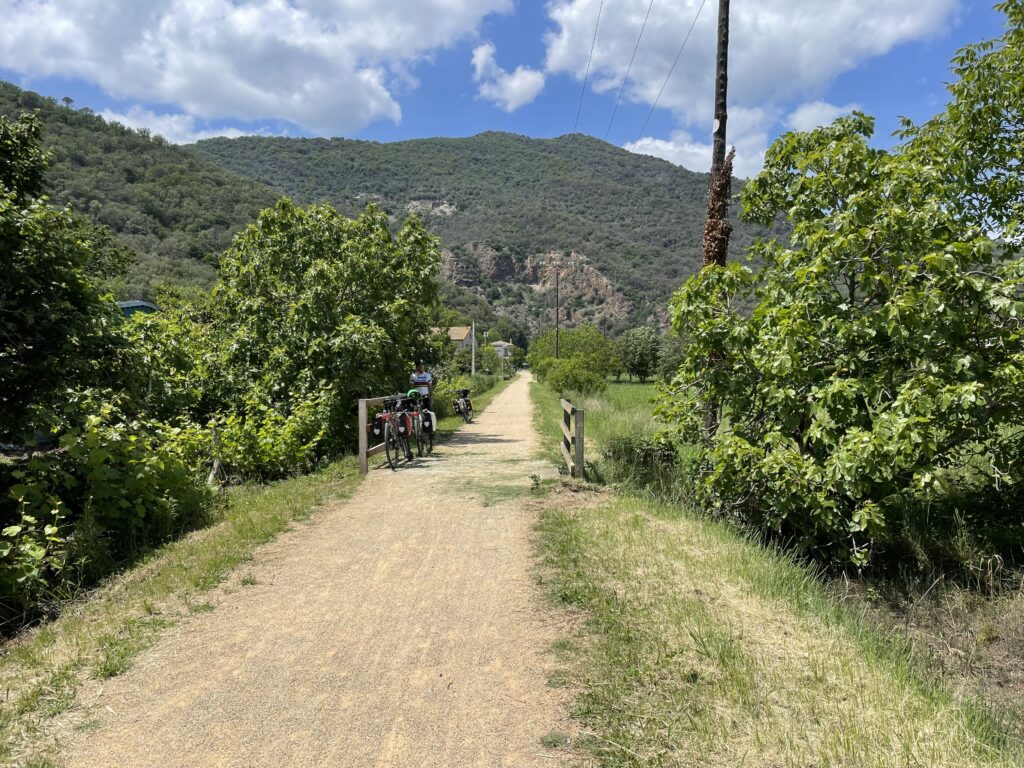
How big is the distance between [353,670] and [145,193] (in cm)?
7535

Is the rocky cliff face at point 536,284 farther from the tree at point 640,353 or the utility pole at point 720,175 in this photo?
the utility pole at point 720,175

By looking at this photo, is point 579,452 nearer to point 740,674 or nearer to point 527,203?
point 740,674

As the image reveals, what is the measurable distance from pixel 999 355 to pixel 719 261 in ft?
12.1

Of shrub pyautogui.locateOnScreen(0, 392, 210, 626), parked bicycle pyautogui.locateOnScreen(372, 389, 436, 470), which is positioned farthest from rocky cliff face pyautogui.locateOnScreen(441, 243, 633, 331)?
shrub pyautogui.locateOnScreen(0, 392, 210, 626)

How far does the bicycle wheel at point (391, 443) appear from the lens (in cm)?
1100

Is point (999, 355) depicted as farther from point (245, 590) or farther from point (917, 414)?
point (245, 590)

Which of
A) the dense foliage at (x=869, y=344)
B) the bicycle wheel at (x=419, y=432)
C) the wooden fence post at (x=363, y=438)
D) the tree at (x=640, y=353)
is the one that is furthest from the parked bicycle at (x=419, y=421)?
the tree at (x=640, y=353)

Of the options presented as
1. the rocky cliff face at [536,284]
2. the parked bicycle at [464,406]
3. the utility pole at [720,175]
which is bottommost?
the parked bicycle at [464,406]

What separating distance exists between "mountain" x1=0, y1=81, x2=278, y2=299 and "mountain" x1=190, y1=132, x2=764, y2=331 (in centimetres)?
5113

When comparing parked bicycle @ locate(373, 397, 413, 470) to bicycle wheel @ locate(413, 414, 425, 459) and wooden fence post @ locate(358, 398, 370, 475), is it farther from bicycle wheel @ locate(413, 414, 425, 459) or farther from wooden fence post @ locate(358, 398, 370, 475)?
wooden fence post @ locate(358, 398, 370, 475)

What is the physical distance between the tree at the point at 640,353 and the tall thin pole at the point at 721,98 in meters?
59.5

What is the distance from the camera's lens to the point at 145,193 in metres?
65.9

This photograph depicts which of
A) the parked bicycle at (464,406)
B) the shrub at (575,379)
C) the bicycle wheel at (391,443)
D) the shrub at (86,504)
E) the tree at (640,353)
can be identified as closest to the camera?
the shrub at (86,504)

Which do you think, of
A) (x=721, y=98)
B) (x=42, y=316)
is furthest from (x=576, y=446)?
(x=42, y=316)
